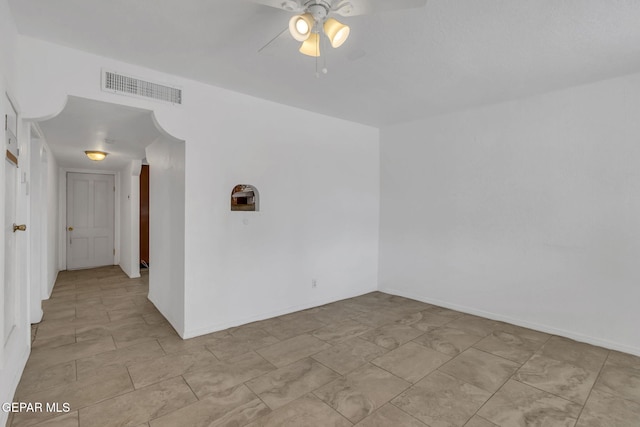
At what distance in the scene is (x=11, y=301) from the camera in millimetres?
2199

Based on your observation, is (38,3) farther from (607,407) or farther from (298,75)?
(607,407)

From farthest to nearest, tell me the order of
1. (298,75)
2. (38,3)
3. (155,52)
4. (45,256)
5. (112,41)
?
(45,256) → (298,75) → (155,52) → (112,41) → (38,3)

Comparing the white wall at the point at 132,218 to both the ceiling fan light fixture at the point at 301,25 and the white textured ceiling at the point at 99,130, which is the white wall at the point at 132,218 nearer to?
the white textured ceiling at the point at 99,130

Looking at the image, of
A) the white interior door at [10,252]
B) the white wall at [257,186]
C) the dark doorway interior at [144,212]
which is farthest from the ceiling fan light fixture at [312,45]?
the dark doorway interior at [144,212]

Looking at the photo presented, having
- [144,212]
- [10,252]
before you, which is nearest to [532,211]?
[10,252]

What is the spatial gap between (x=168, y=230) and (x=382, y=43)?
9.89 ft

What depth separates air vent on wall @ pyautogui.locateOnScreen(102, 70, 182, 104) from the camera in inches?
104

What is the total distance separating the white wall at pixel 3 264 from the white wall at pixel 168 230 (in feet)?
3.93

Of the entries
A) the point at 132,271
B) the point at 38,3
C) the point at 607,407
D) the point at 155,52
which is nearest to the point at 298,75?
the point at 155,52

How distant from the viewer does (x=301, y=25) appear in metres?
1.73

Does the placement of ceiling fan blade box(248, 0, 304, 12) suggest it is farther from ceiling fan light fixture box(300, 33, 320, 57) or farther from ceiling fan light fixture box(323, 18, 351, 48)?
ceiling fan light fixture box(300, 33, 320, 57)

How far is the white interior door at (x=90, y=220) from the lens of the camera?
681 centimetres

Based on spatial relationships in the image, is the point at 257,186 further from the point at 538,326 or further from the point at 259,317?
the point at 538,326

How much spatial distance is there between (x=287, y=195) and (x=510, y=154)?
273cm
